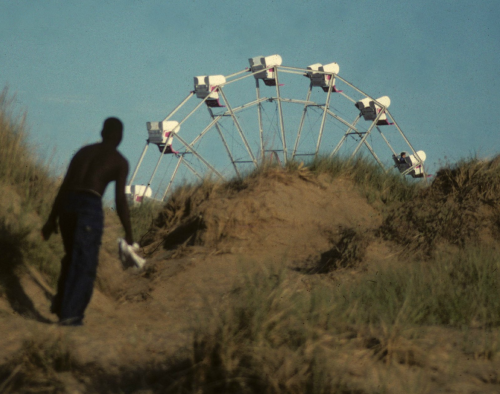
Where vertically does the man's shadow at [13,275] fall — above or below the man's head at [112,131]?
below

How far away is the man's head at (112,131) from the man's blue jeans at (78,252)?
0.49m

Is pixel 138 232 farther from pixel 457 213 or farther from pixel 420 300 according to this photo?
pixel 420 300

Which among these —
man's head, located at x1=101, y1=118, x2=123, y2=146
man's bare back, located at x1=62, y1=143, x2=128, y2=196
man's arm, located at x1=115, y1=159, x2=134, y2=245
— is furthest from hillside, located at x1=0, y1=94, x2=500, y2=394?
man's head, located at x1=101, y1=118, x2=123, y2=146

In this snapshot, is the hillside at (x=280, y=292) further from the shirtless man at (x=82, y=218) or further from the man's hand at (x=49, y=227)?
the man's hand at (x=49, y=227)

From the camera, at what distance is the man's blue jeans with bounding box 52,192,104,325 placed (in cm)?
466

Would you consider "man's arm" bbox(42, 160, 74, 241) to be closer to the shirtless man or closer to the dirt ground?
the shirtless man

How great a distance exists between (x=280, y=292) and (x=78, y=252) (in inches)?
67.6

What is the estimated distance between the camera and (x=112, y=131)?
4938 millimetres

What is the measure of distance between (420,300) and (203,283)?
9.27 ft

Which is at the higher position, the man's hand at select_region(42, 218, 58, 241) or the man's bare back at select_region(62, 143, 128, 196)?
the man's bare back at select_region(62, 143, 128, 196)

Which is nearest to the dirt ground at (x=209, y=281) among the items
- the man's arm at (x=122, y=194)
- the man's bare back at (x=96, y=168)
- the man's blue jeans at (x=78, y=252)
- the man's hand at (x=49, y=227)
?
the man's blue jeans at (x=78, y=252)

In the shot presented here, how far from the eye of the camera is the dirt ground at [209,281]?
11.6ft

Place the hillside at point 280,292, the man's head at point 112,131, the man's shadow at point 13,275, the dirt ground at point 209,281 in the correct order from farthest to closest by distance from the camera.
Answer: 1. the man's shadow at point 13,275
2. the man's head at point 112,131
3. the dirt ground at point 209,281
4. the hillside at point 280,292

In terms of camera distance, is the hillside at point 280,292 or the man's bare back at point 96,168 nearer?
the hillside at point 280,292
